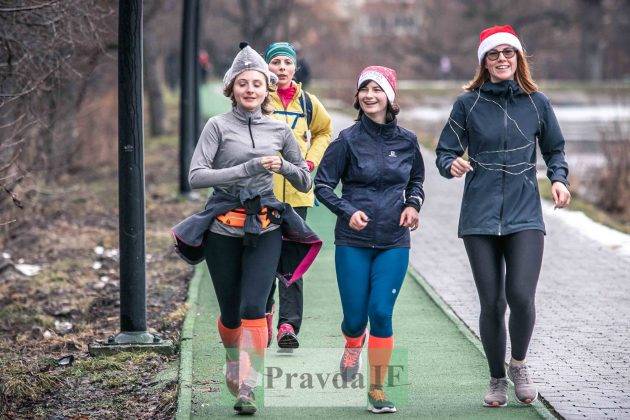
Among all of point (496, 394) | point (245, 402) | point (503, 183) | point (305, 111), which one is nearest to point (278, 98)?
point (305, 111)

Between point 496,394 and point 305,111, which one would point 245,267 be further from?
point 305,111

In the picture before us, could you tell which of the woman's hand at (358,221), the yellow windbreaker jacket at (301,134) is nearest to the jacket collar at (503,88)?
the woman's hand at (358,221)

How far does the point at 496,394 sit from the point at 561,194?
1.10 meters

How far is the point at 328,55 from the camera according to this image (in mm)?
66688

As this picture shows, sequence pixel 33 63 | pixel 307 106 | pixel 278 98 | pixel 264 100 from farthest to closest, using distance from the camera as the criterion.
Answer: pixel 33 63 < pixel 307 106 < pixel 278 98 < pixel 264 100

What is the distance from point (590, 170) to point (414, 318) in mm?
11694

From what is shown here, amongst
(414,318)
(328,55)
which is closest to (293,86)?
(414,318)

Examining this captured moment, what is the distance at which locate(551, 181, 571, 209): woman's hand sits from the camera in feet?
21.2

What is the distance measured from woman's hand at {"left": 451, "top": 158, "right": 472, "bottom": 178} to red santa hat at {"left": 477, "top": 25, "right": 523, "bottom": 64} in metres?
0.59

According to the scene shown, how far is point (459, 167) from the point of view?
641 cm

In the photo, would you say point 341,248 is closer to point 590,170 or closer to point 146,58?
point 590,170

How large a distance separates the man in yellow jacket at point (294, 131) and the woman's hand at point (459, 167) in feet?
5.00

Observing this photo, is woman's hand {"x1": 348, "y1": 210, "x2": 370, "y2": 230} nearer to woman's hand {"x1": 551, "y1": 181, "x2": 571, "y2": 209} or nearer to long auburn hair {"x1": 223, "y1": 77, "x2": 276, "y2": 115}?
long auburn hair {"x1": 223, "y1": 77, "x2": 276, "y2": 115}

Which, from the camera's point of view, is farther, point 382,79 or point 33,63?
point 33,63
